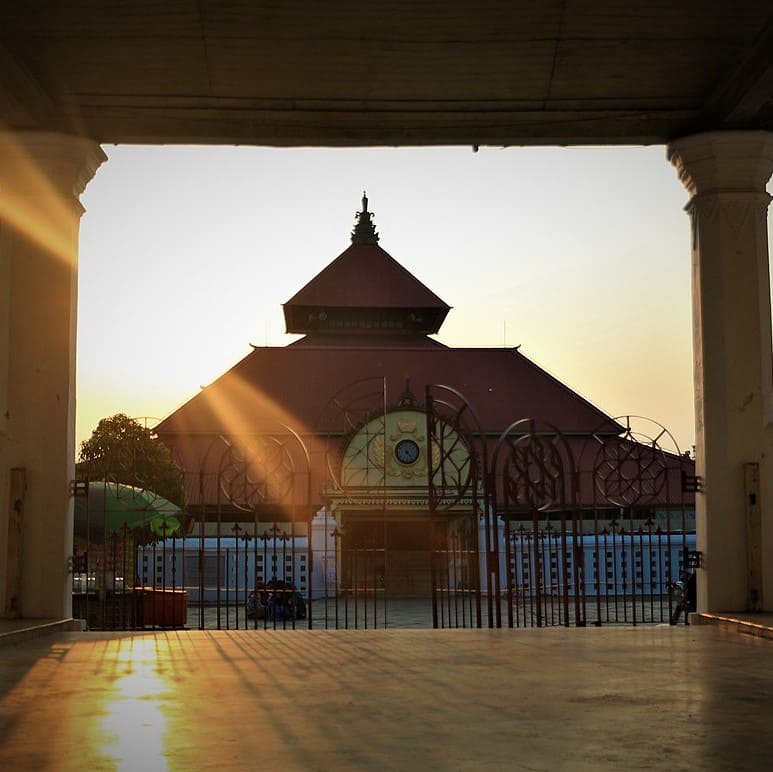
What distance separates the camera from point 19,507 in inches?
330

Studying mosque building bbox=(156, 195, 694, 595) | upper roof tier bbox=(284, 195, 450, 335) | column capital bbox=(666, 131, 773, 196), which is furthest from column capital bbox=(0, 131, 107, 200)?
upper roof tier bbox=(284, 195, 450, 335)

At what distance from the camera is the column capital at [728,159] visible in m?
8.75

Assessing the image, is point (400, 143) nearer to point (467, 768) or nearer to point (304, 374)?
point (467, 768)

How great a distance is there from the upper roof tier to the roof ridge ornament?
766 mm

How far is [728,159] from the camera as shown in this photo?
28.9ft

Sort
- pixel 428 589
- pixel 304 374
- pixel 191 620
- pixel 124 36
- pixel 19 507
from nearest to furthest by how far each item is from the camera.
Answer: pixel 124 36 → pixel 19 507 → pixel 191 620 → pixel 428 589 → pixel 304 374

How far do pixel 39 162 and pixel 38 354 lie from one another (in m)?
1.34

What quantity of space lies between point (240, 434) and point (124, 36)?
2518 cm

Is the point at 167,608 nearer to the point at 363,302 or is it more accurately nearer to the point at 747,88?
the point at 747,88

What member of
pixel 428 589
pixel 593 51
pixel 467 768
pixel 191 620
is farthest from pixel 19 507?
pixel 428 589

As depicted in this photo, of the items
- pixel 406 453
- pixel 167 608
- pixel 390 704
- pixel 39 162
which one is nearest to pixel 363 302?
pixel 406 453

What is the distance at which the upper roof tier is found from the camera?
136ft

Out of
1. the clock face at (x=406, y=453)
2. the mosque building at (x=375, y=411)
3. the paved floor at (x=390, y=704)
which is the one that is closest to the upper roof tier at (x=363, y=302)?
the mosque building at (x=375, y=411)

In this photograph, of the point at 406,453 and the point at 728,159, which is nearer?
the point at 728,159
